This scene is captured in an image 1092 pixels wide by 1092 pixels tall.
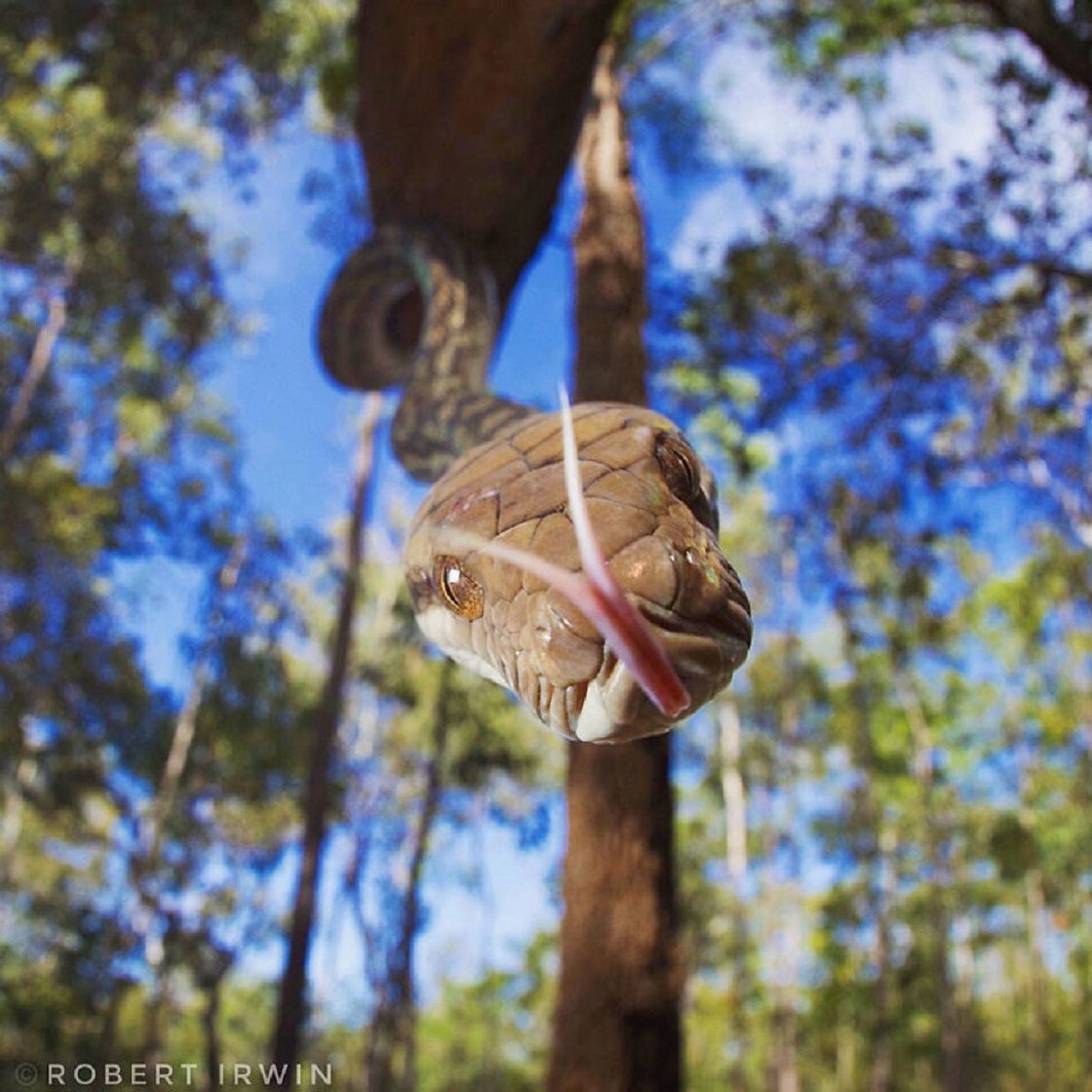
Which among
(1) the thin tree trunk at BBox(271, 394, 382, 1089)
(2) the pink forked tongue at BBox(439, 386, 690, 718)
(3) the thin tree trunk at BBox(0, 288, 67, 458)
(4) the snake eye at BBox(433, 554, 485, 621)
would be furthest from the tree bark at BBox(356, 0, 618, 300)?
(3) the thin tree trunk at BBox(0, 288, 67, 458)

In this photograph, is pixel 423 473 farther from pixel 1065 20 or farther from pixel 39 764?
pixel 39 764

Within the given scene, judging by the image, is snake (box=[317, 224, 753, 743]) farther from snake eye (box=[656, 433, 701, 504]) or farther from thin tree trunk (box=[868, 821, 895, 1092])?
thin tree trunk (box=[868, 821, 895, 1092])

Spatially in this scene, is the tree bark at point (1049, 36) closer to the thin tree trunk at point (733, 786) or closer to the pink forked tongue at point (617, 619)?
the pink forked tongue at point (617, 619)

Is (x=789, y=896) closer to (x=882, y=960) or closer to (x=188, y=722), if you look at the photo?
(x=882, y=960)

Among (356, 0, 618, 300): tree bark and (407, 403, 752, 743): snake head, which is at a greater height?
(356, 0, 618, 300): tree bark

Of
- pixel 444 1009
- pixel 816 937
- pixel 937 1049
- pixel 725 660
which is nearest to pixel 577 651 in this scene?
pixel 725 660

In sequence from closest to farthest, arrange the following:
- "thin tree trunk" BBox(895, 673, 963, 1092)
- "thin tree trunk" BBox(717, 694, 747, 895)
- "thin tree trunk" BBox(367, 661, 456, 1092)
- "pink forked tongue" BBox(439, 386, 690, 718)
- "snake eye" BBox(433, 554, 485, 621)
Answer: "pink forked tongue" BBox(439, 386, 690, 718), "snake eye" BBox(433, 554, 485, 621), "thin tree trunk" BBox(367, 661, 456, 1092), "thin tree trunk" BBox(895, 673, 963, 1092), "thin tree trunk" BBox(717, 694, 747, 895)

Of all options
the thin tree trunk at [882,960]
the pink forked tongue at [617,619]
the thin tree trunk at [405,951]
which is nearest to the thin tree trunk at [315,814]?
the thin tree trunk at [405,951]

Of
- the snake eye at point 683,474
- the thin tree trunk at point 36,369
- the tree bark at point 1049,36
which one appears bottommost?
the snake eye at point 683,474

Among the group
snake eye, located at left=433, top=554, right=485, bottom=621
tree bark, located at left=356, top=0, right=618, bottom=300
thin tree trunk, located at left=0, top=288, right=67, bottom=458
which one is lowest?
snake eye, located at left=433, top=554, right=485, bottom=621
